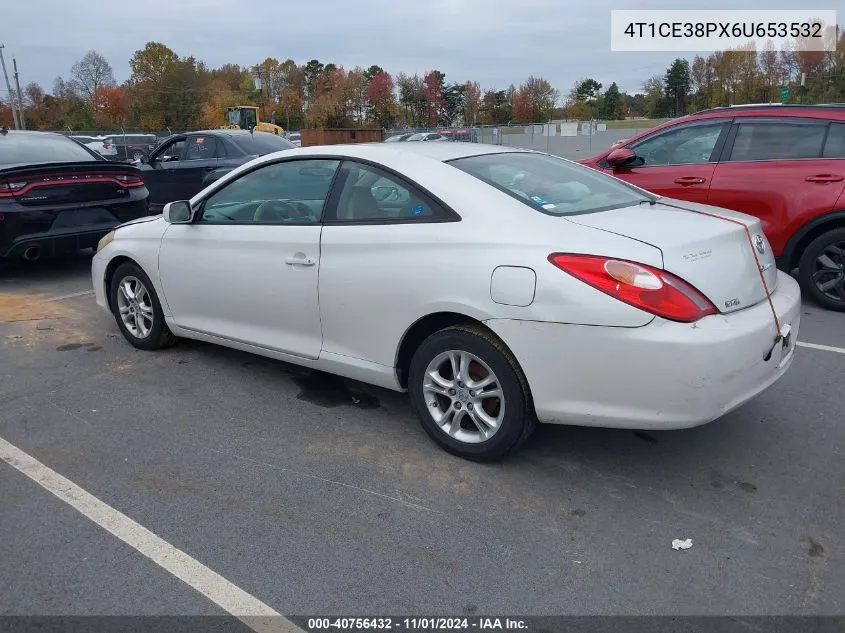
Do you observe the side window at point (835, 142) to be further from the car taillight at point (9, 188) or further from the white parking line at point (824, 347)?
the car taillight at point (9, 188)

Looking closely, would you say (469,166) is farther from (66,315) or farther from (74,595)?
(66,315)

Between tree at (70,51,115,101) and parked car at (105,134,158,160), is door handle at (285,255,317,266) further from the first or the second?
tree at (70,51,115,101)

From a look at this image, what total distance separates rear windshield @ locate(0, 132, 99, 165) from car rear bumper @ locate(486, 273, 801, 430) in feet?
21.4

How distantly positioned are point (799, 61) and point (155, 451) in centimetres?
6145

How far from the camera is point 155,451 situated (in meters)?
3.54

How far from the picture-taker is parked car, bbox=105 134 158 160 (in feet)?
114

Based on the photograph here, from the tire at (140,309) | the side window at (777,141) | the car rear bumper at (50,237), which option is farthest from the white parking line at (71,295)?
the side window at (777,141)

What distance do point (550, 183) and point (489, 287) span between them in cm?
95

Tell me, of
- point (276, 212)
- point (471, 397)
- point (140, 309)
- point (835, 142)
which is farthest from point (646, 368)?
point (835, 142)

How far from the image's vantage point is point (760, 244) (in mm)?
3441

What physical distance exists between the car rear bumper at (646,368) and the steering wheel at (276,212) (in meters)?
1.57

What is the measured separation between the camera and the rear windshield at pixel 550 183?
3.39 m

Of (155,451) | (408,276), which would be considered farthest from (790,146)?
(155,451)

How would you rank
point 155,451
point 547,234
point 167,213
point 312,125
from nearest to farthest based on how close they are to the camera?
1. point 547,234
2. point 155,451
3. point 167,213
4. point 312,125
